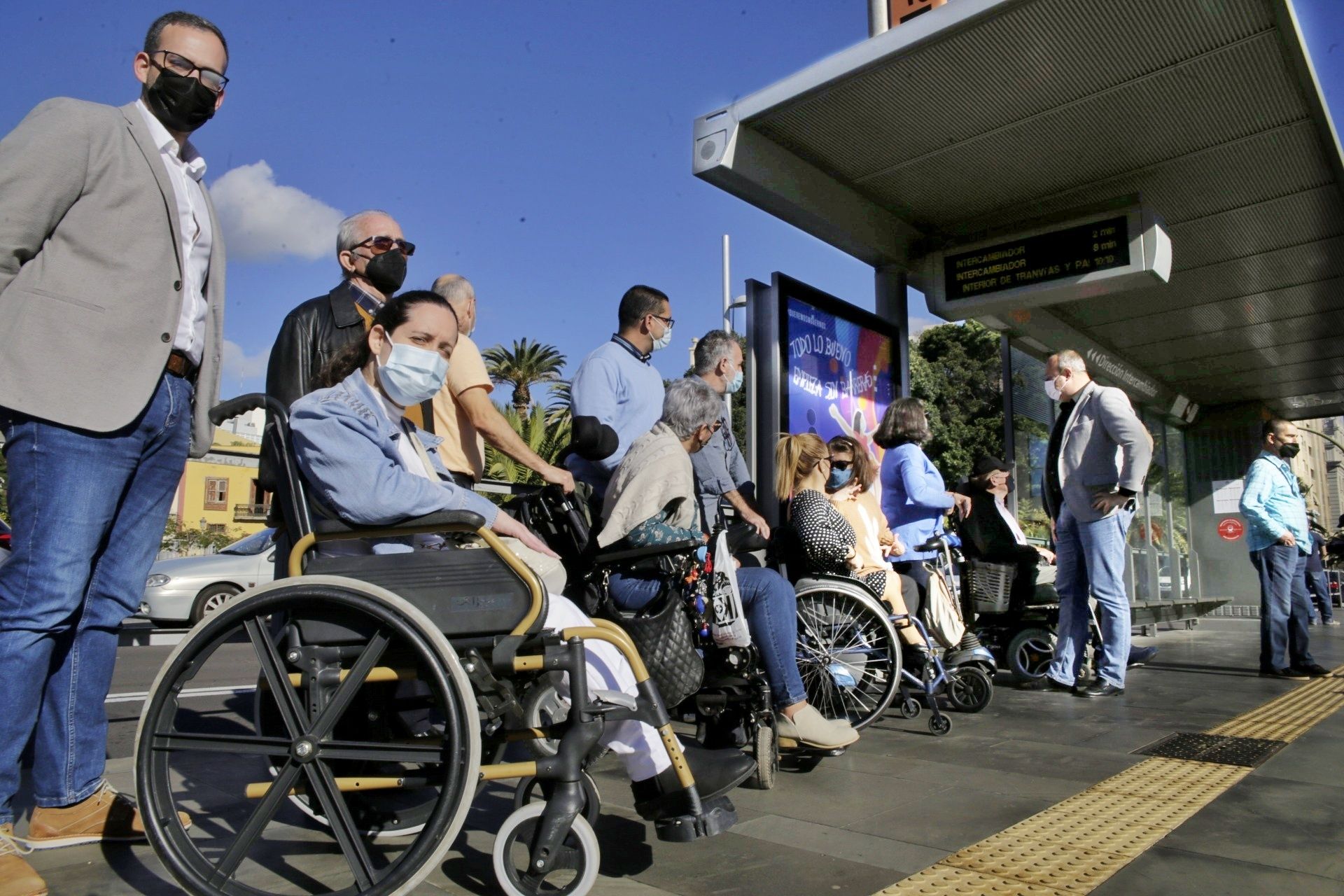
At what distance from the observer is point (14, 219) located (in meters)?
2.43

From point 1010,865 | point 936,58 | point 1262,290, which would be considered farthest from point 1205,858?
point 1262,290

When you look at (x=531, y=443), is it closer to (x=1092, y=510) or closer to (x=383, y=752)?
(x=1092, y=510)

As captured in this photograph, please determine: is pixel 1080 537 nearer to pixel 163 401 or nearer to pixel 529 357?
pixel 163 401

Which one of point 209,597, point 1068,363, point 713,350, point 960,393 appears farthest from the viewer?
point 960,393

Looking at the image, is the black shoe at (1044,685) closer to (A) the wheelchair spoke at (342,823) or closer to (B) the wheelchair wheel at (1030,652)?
(B) the wheelchair wheel at (1030,652)

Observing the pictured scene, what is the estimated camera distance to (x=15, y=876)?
7.23ft

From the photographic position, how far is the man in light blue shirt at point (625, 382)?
14.6 feet

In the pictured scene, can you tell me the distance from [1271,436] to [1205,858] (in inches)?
227

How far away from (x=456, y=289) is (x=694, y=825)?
112 inches

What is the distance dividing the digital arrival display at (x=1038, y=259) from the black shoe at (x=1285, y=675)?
318 cm

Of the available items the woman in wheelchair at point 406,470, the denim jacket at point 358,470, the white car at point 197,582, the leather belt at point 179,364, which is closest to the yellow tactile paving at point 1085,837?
the woman in wheelchair at point 406,470

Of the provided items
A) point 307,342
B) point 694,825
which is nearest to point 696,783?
point 694,825

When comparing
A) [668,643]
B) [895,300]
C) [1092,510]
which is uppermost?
[895,300]

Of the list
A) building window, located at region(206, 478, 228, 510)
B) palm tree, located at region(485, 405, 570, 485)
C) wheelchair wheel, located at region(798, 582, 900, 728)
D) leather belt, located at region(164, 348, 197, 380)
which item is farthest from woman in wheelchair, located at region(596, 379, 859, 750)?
building window, located at region(206, 478, 228, 510)
